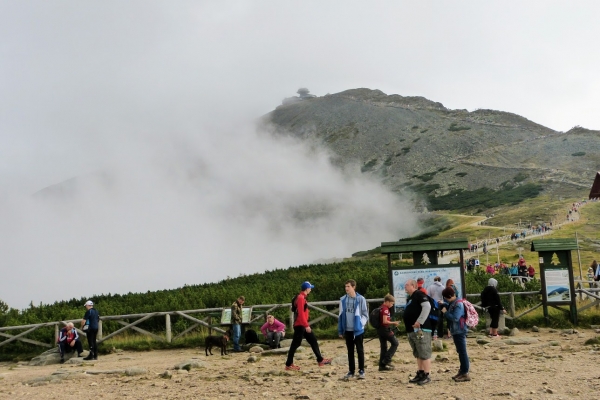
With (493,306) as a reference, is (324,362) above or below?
below

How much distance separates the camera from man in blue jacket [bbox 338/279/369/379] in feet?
32.2

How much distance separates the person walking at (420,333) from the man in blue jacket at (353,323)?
2.63 feet

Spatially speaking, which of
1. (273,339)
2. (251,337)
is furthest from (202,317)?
(273,339)

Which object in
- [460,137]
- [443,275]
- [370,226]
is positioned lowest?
[443,275]

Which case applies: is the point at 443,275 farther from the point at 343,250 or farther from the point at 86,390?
the point at 343,250

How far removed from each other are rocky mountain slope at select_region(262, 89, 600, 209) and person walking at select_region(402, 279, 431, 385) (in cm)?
8445

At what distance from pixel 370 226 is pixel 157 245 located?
35.7 m

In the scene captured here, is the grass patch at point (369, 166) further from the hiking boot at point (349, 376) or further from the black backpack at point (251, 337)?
the hiking boot at point (349, 376)

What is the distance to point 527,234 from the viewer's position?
51844mm

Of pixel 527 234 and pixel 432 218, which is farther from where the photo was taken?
pixel 432 218

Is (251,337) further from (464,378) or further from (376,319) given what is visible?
(464,378)

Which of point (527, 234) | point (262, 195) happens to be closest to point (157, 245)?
point (262, 195)

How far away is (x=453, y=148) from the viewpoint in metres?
144

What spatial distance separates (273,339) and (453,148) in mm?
135248
